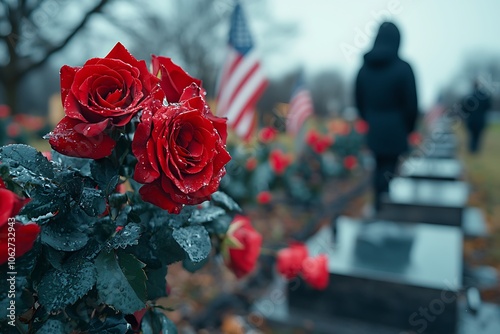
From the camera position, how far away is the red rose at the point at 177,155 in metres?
0.75

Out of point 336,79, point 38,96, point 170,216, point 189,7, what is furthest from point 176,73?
point 336,79

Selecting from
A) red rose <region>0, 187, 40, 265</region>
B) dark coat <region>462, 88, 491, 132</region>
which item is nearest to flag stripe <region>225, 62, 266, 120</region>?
red rose <region>0, 187, 40, 265</region>

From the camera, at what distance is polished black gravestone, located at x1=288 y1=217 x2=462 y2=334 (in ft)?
9.50

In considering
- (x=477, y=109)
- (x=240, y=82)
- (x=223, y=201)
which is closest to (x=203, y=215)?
(x=223, y=201)

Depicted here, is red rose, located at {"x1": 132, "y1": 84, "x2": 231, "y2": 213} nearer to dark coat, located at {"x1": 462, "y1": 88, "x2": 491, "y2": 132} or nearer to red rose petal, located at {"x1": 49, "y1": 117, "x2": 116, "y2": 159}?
red rose petal, located at {"x1": 49, "y1": 117, "x2": 116, "y2": 159}

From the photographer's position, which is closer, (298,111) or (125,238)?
(125,238)

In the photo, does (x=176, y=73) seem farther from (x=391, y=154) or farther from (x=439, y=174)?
(x=439, y=174)

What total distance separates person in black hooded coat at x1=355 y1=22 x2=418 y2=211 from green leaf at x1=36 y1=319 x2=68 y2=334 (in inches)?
138

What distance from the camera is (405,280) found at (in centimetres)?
300

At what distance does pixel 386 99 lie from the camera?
13.0ft

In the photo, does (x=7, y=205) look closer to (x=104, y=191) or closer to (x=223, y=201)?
(x=104, y=191)

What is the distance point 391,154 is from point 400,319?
65.0 inches

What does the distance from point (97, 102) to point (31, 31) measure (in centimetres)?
510

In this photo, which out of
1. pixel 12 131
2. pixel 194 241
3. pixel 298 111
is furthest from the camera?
pixel 298 111
